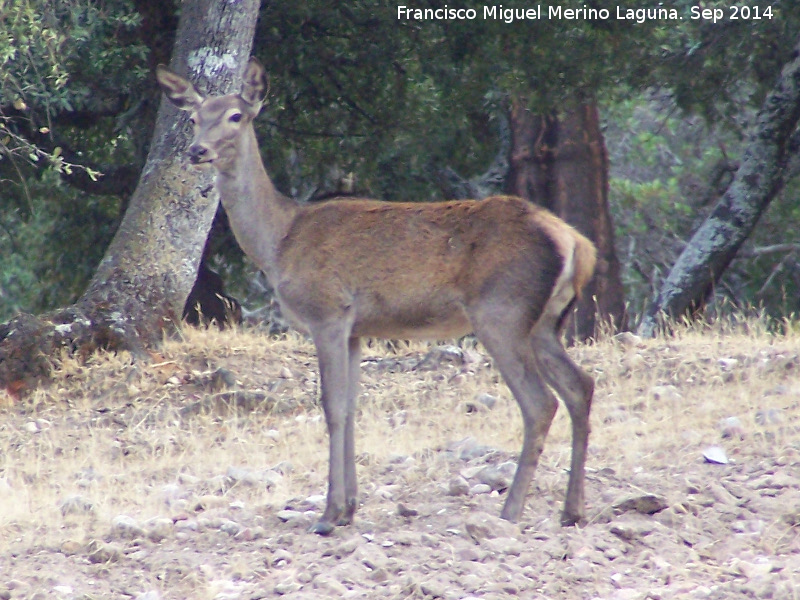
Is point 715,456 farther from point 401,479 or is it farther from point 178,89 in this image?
point 178,89

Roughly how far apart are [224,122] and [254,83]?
0.40 m

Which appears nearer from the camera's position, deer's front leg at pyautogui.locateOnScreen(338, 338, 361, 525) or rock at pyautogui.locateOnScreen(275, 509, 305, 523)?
deer's front leg at pyautogui.locateOnScreen(338, 338, 361, 525)

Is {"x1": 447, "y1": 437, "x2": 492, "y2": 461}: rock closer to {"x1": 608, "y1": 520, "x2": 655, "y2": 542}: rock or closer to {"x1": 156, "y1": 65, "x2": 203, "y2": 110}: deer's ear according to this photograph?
{"x1": 608, "y1": 520, "x2": 655, "y2": 542}: rock

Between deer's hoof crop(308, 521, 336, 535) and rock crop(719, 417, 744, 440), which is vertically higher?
rock crop(719, 417, 744, 440)

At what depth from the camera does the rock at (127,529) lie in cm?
613

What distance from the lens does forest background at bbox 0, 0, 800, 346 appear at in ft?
43.1

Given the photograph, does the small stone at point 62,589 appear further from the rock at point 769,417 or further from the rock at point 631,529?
the rock at point 769,417

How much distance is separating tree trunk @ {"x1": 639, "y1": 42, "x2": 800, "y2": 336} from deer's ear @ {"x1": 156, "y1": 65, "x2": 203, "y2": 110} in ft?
25.9

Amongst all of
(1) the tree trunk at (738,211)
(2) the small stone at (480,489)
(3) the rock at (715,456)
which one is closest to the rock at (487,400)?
(3) the rock at (715,456)

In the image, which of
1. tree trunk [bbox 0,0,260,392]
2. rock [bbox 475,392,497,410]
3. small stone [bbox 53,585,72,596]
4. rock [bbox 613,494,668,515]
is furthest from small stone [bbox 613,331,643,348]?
small stone [bbox 53,585,72,596]

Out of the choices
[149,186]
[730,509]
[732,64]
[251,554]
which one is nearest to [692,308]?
[732,64]

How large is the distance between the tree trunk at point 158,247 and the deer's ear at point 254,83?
3.41 metres

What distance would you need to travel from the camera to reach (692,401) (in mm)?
8789

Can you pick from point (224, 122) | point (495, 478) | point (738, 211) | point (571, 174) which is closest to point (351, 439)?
point (495, 478)
